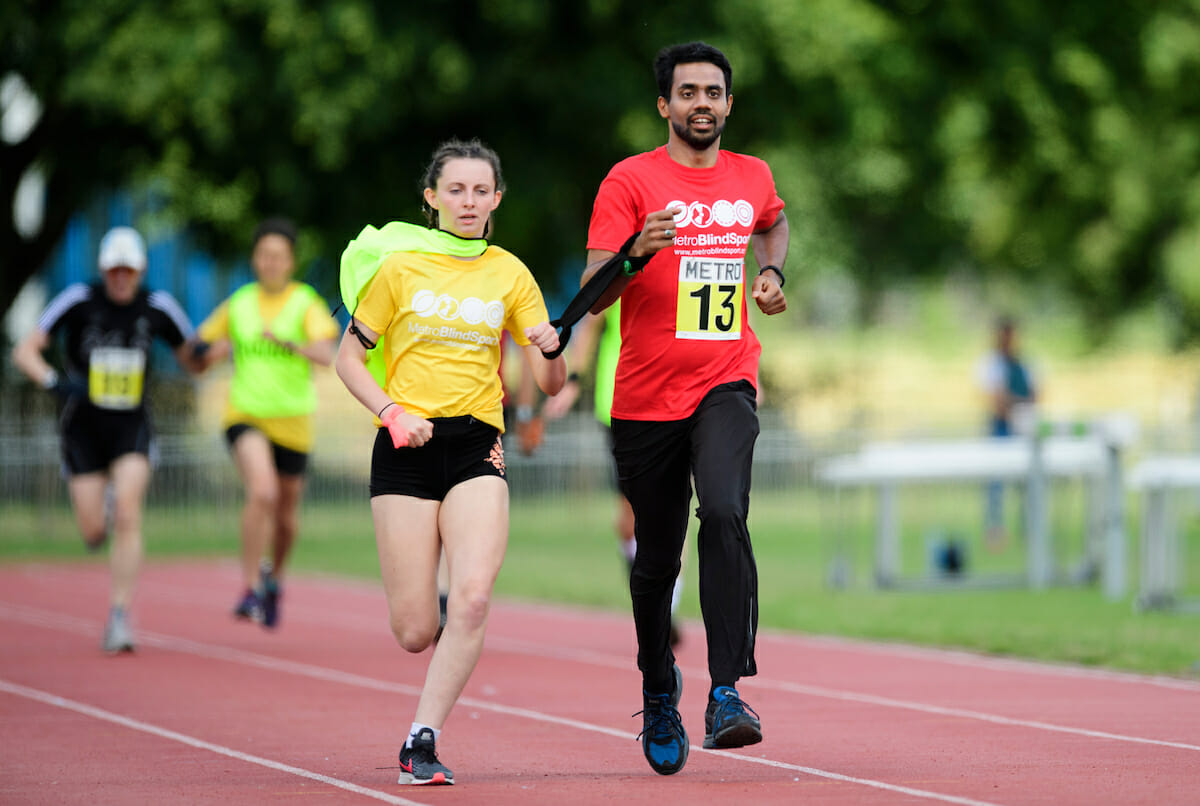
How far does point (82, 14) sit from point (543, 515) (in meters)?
8.08

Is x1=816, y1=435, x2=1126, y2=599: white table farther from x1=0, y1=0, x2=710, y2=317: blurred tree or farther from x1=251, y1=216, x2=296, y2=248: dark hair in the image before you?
x1=0, y1=0, x2=710, y2=317: blurred tree

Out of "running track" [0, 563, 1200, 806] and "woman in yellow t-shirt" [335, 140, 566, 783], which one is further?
"woman in yellow t-shirt" [335, 140, 566, 783]

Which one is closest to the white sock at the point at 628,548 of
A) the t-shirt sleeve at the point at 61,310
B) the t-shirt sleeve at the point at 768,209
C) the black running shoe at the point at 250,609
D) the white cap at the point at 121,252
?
the black running shoe at the point at 250,609

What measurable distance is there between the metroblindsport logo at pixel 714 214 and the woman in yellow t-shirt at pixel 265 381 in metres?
5.67

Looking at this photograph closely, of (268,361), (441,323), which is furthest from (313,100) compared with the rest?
(441,323)

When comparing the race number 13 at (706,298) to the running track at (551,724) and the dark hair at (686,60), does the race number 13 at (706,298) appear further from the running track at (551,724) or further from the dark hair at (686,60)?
the running track at (551,724)

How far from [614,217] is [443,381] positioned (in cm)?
80

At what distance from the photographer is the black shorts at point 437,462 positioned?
266 inches

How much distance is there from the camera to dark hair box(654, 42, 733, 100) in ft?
22.5

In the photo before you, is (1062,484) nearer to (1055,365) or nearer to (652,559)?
(652,559)

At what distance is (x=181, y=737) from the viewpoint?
26.5 ft

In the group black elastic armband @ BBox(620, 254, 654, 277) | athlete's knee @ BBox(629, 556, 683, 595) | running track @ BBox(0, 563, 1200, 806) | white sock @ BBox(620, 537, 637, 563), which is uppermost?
black elastic armband @ BBox(620, 254, 654, 277)

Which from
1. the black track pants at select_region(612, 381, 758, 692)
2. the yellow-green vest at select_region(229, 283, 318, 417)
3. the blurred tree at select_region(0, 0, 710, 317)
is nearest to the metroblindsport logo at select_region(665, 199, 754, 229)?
the black track pants at select_region(612, 381, 758, 692)

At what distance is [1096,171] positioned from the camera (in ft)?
107
